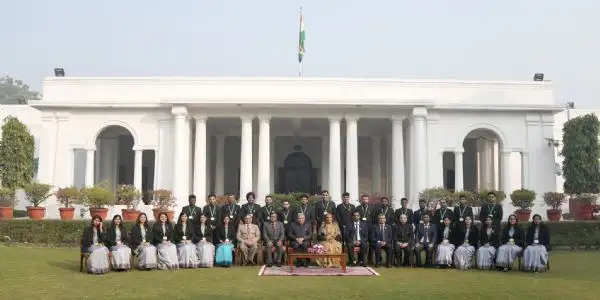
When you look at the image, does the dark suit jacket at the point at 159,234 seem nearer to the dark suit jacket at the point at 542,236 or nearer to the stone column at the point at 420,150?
the dark suit jacket at the point at 542,236

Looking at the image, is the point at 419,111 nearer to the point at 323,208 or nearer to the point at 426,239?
the point at 323,208

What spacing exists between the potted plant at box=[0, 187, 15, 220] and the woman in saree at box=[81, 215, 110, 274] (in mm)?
8382

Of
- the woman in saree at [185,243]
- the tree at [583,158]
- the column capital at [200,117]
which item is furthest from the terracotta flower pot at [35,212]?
the tree at [583,158]

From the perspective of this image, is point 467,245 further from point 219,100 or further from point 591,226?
point 219,100

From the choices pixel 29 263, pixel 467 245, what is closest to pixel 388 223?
pixel 467 245

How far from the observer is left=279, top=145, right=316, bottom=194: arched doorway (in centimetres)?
3108

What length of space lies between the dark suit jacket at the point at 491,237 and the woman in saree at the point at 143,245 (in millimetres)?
7202

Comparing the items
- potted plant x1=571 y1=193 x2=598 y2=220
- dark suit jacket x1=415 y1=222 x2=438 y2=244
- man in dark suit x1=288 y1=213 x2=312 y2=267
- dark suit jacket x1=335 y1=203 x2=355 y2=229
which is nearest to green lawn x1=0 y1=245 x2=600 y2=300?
dark suit jacket x1=415 y1=222 x2=438 y2=244

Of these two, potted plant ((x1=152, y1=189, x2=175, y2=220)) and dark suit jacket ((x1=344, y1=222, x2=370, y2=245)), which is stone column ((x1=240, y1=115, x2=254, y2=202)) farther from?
dark suit jacket ((x1=344, y1=222, x2=370, y2=245))

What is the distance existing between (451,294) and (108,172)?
73.5 feet

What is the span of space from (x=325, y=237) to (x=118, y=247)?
451 centimetres

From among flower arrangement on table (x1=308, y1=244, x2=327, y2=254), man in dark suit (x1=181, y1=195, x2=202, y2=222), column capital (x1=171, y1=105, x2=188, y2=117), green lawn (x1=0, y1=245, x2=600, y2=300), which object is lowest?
green lawn (x1=0, y1=245, x2=600, y2=300)

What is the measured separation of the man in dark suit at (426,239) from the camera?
543 inches

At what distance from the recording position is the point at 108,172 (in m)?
28.7
